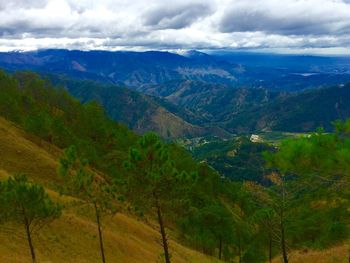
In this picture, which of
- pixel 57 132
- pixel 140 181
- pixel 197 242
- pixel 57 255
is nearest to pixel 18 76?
pixel 57 132

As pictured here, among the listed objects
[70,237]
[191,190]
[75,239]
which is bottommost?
[75,239]

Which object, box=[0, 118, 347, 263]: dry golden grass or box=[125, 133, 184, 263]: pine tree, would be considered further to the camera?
box=[0, 118, 347, 263]: dry golden grass

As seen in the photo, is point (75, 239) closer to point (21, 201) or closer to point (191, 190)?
point (191, 190)

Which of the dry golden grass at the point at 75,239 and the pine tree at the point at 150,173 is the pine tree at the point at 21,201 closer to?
the pine tree at the point at 150,173

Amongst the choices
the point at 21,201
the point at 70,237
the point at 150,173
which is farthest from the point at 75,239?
the point at 150,173

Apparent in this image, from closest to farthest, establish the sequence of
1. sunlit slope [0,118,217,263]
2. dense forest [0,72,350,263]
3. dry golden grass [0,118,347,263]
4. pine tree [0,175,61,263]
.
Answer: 1. dense forest [0,72,350,263]
2. pine tree [0,175,61,263]
3. dry golden grass [0,118,347,263]
4. sunlit slope [0,118,217,263]

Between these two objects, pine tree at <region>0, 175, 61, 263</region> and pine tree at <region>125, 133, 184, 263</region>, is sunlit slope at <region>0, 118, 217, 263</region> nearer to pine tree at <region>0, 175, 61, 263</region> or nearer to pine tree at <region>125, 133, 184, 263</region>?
pine tree at <region>125, 133, 184, 263</region>

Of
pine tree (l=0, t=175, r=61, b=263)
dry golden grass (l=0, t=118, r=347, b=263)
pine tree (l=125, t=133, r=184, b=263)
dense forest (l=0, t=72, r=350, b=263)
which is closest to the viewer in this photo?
dense forest (l=0, t=72, r=350, b=263)

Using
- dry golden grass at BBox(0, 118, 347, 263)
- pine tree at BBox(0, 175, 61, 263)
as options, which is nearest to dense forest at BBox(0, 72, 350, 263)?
pine tree at BBox(0, 175, 61, 263)
